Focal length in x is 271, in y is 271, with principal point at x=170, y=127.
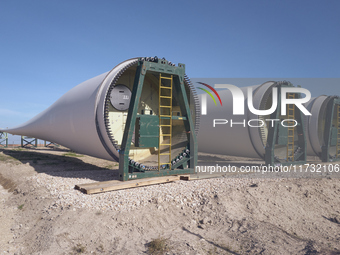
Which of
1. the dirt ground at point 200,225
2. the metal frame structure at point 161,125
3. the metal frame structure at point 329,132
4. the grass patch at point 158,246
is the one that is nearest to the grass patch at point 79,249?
the dirt ground at point 200,225

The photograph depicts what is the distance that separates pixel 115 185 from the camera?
726 centimetres

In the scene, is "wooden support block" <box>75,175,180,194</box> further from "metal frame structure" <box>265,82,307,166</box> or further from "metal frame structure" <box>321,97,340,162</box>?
"metal frame structure" <box>321,97,340,162</box>

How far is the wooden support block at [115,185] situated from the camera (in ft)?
22.8

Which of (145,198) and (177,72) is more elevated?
(177,72)

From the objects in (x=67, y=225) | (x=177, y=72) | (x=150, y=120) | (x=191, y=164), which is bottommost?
(x=67, y=225)

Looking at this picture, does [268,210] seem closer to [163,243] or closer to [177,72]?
[163,243]

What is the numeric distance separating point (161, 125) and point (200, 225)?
389 cm

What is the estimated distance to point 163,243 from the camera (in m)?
4.52

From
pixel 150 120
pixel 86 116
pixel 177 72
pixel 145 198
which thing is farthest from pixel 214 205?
pixel 86 116

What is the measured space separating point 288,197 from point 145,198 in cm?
332

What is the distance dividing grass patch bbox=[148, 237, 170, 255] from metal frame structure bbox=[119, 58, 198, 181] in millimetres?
3419

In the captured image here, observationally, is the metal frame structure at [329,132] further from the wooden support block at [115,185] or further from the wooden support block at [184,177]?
the wooden support block at [115,185]

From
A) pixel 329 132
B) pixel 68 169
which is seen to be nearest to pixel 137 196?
pixel 68 169

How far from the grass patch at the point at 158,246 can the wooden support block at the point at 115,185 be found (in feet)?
9.21
